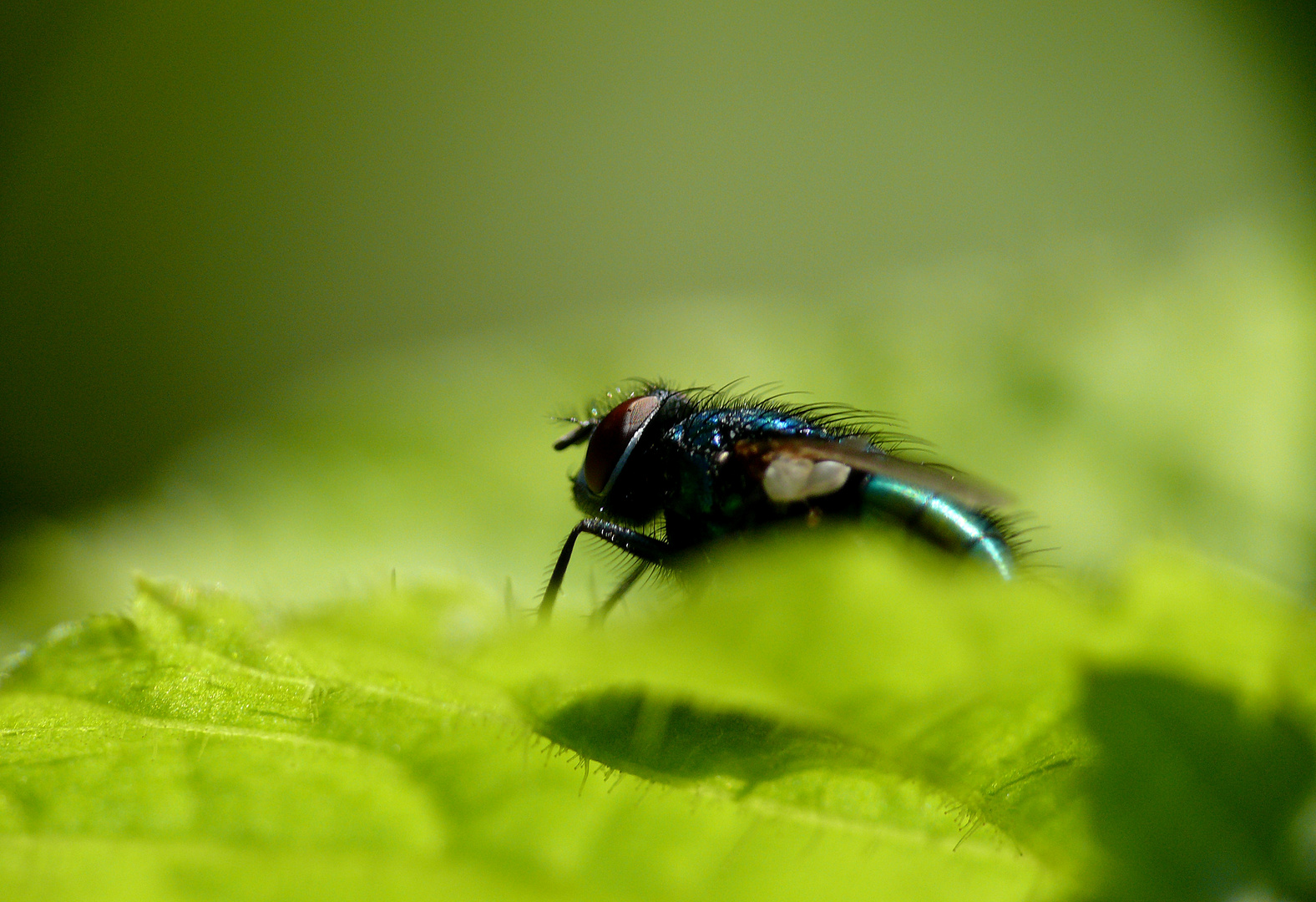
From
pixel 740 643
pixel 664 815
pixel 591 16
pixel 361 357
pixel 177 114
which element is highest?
pixel 591 16

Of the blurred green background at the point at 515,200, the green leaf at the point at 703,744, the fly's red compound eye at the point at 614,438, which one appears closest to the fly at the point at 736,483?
the fly's red compound eye at the point at 614,438

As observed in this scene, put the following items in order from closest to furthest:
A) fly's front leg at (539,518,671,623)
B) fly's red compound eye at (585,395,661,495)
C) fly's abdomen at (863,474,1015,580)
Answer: fly's abdomen at (863,474,1015,580), fly's front leg at (539,518,671,623), fly's red compound eye at (585,395,661,495)

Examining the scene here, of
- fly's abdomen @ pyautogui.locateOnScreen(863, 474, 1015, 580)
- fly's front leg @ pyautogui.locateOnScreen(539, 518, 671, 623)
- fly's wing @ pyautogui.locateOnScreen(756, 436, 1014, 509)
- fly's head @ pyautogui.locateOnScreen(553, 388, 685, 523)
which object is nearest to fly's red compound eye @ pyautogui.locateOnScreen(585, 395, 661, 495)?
fly's head @ pyautogui.locateOnScreen(553, 388, 685, 523)

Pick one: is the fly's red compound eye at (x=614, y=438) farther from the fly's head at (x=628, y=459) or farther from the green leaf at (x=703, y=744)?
the green leaf at (x=703, y=744)

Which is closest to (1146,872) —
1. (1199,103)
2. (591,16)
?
(1199,103)

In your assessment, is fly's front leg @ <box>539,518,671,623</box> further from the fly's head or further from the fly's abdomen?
the fly's abdomen

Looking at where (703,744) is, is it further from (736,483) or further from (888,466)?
(736,483)

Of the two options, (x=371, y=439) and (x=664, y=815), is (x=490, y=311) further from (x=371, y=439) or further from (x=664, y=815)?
(x=664, y=815)
